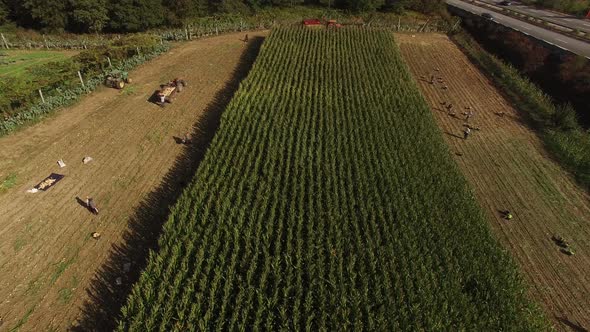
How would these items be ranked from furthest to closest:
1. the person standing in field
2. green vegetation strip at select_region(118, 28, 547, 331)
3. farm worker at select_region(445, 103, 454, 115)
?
farm worker at select_region(445, 103, 454, 115) → the person standing in field → green vegetation strip at select_region(118, 28, 547, 331)

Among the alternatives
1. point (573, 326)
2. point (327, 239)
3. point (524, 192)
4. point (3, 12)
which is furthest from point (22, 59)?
point (573, 326)

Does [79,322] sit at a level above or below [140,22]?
below

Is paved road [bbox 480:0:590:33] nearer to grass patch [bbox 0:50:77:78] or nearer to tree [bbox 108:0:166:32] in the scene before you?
tree [bbox 108:0:166:32]

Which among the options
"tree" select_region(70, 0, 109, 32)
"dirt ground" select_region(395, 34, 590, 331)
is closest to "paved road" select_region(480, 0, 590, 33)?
"dirt ground" select_region(395, 34, 590, 331)

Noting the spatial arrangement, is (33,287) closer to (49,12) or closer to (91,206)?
(91,206)

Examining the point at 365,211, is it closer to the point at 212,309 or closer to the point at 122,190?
the point at 212,309

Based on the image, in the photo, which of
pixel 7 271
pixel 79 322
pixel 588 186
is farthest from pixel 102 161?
pixel 588 186

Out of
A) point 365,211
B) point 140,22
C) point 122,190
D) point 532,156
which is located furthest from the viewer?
point 140,22
